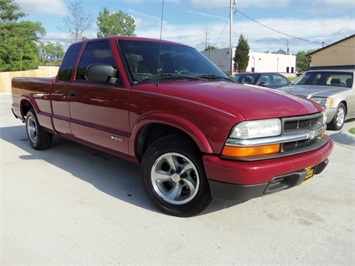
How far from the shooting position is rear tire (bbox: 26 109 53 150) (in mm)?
5621

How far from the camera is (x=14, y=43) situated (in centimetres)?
3069

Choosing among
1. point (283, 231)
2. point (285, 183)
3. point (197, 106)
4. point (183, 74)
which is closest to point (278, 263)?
point (283, 231)

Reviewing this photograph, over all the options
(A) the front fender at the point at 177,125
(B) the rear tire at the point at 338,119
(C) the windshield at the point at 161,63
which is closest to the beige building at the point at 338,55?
(B) the rear tire at the point at 338,119

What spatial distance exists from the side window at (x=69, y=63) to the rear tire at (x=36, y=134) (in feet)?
4.03

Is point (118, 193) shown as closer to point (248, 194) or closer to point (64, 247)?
point (64, 247)

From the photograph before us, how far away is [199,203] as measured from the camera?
3.07 m

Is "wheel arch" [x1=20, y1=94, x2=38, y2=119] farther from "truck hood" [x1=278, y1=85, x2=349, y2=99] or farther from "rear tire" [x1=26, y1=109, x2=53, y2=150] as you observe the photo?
"truck hood" [x1=278, y1=85, x2=349, y2=99]

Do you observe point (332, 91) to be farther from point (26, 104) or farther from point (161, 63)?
point (26, 104)

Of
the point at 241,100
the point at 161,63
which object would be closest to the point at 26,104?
the point at 161,63

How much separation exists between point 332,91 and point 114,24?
36224 millimetres

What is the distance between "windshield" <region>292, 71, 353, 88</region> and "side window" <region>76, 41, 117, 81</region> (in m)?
6.77

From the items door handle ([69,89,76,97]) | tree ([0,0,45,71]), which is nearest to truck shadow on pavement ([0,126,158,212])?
door handle ([69,89,76,97])

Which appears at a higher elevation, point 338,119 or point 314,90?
point 314,90

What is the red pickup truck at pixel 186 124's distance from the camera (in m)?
2.73
